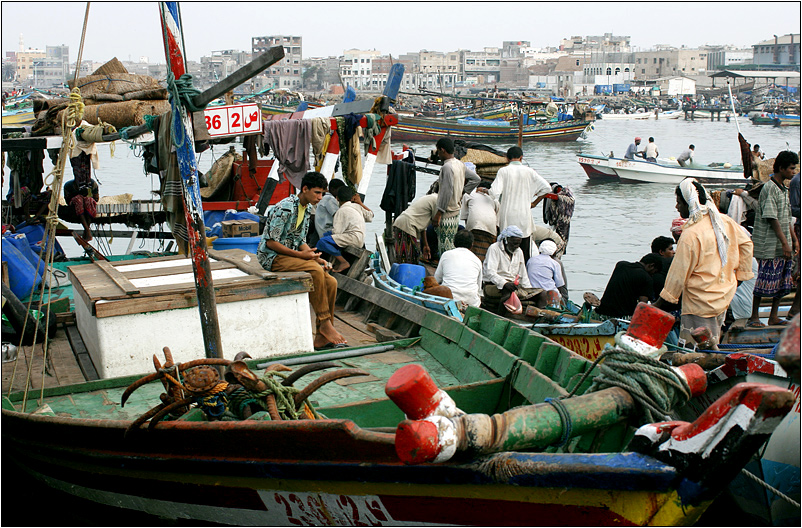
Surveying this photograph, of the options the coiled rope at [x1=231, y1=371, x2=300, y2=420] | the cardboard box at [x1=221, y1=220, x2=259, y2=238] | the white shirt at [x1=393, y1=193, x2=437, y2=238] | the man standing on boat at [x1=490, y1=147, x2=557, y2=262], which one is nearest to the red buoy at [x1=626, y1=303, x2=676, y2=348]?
the coiled rope at [x1=231, y1=371, x2=300, y2=420]

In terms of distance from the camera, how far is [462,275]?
6992 millimetres

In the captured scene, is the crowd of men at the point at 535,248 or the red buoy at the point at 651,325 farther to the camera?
the crowd of men at the point at 535,248

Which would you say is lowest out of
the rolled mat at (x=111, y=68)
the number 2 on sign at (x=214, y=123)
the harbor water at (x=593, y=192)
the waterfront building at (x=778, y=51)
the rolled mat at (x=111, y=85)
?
the harbor water at (x=593, y=192)

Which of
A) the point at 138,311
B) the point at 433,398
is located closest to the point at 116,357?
the point at 138,311

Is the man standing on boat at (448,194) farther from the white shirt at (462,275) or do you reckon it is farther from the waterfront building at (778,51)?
the waterfront building at (778,51)

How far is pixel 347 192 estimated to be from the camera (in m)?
8.10

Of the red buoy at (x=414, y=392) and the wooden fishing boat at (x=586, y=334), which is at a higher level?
the red buoy at (x=414, y=392)

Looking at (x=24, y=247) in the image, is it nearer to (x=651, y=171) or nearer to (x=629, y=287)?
(x=629, y=287)

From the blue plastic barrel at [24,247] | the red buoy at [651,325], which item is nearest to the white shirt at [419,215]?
the blue plastic barrel at [24,247]

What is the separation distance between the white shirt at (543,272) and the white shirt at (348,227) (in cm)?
185

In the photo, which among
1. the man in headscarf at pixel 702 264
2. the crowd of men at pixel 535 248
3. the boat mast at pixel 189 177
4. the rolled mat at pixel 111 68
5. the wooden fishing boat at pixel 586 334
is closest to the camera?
the boat mast at pixel 189 177

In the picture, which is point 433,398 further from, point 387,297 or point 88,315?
point 387,297

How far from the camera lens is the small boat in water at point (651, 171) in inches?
907

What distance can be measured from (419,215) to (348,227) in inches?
69.6
